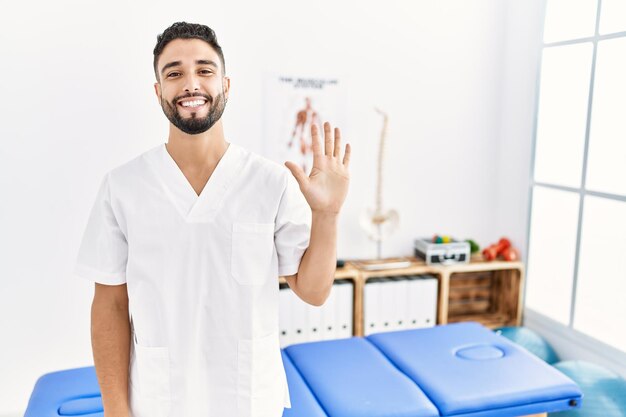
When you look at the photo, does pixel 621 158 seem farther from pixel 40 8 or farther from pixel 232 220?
pixel 40 8

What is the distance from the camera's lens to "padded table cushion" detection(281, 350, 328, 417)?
1.77m

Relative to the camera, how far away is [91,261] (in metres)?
1.28

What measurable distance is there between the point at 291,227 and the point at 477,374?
42.0 inches

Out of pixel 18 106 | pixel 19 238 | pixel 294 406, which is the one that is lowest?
pixel 294 406

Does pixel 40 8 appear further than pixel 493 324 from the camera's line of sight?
No

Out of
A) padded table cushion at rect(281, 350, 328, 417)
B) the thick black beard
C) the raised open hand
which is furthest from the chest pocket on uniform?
padded table cushion at rect(281, 350, 328, 417)

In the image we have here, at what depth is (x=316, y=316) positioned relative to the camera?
2.85m

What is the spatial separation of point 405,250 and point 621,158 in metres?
1.18

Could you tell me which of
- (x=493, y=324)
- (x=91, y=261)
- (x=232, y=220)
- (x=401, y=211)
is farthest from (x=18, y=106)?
(x=493, y=324)

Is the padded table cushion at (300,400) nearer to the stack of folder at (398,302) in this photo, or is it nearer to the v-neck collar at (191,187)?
the v-neck collar at (191,187)

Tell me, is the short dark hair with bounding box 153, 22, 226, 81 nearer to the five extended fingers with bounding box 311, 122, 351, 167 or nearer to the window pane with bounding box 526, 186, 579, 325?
the five extended fingers with bounding box 311, 122, 351, 167

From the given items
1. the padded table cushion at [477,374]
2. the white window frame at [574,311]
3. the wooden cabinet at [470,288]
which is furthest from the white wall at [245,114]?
the padded table cushion at [477,374]

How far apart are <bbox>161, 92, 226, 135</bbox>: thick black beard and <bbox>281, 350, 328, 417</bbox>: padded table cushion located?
959 mm

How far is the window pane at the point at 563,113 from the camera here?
277 cm
